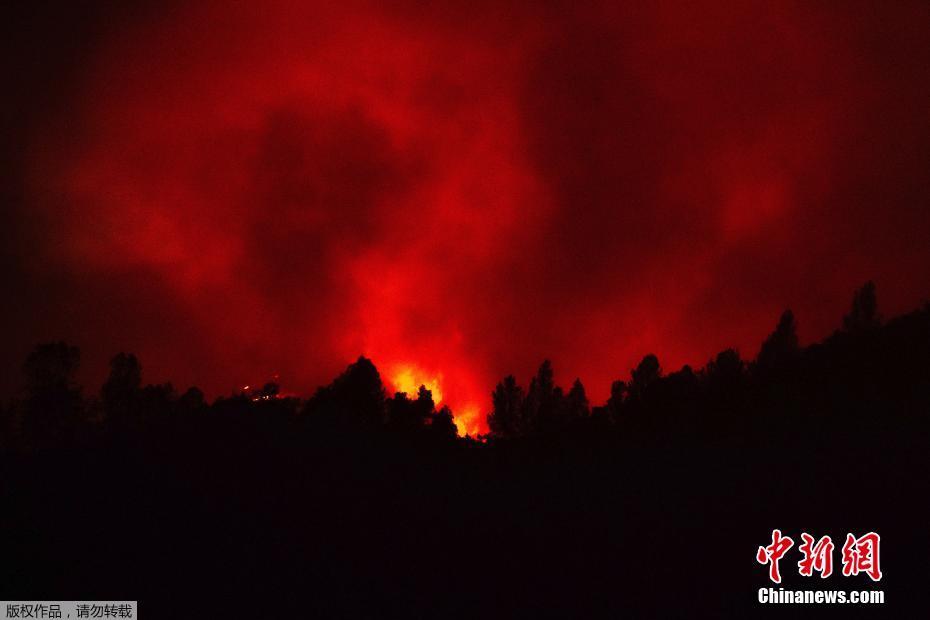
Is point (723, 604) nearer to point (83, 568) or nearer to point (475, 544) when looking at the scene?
point (475, 544)

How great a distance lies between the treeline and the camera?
70.6 m

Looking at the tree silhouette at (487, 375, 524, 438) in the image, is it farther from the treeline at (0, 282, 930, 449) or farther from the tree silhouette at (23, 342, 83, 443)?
the tree silhouette at (23, 342, 83, 443)

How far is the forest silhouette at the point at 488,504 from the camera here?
149ft

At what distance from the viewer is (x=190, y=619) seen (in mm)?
43219

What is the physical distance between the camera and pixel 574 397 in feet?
389

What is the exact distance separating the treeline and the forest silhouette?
1.48 feet

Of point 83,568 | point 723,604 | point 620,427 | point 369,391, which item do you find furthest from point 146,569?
point 369,391

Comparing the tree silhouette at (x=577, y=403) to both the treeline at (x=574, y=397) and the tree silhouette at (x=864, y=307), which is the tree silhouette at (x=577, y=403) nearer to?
the treeline at (x=574, y=397)

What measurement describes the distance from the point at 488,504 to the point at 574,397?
5972 cm

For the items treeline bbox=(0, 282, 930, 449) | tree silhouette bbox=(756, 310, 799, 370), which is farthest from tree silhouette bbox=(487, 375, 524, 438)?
tree silhouette bbox=(756, 310, 799, 370)

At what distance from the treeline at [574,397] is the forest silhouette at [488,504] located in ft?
1.48

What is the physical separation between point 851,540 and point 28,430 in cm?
8223

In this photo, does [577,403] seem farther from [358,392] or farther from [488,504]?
[488,504]

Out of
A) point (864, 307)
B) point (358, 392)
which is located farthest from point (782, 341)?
point (358, 392)
